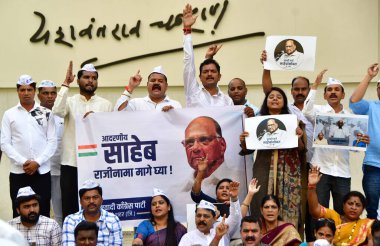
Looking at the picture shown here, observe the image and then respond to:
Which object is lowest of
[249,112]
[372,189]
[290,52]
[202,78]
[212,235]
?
[212,235]

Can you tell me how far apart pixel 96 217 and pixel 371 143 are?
2.57m

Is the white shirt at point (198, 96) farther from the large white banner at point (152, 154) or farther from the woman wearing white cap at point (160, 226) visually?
the woman wearing white cap at point (160, 226)

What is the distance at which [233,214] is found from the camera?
5.80 metres

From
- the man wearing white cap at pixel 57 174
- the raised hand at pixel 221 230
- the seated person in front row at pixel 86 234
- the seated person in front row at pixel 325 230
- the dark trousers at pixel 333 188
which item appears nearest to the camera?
the seated person in front row at pixel 86 234

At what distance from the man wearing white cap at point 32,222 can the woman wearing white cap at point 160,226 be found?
2.44 ft

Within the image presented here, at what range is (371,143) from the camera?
637cm

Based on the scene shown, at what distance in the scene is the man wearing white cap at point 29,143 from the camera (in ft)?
21.3

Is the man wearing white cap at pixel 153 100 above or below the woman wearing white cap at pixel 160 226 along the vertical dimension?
above

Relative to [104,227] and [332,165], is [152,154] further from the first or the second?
[332,165]

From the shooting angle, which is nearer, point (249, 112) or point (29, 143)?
point (249, 112)

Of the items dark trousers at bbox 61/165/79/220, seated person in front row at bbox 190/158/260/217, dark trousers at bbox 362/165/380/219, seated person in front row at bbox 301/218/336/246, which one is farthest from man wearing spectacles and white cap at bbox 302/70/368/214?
dark trousers at bbox 61/165/79/220

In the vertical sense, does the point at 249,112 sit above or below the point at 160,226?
above

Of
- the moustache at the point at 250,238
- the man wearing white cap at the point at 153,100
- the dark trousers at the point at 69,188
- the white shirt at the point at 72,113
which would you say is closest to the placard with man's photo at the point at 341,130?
the moustache at the point at 250,238

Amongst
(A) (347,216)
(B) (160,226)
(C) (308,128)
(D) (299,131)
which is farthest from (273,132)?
(B) (160,226)
